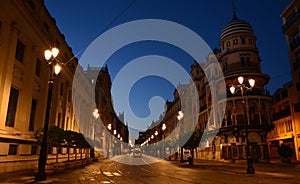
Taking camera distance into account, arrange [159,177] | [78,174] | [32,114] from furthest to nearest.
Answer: [32,114] → [78,174] → [159,177]

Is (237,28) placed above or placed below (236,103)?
above

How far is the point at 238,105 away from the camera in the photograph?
39781mm

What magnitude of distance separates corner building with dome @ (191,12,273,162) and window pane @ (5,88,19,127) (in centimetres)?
2605

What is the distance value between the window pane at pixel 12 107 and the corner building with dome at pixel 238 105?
85.5ft

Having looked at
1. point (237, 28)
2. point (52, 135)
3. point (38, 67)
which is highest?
point (237, 28)

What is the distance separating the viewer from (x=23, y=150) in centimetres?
2016

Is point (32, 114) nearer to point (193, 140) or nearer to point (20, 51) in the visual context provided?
point (20, 51)

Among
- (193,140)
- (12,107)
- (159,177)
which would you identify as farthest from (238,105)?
(12,107)

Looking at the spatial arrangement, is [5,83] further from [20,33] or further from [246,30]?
[246,30]

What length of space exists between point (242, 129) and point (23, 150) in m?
30.4

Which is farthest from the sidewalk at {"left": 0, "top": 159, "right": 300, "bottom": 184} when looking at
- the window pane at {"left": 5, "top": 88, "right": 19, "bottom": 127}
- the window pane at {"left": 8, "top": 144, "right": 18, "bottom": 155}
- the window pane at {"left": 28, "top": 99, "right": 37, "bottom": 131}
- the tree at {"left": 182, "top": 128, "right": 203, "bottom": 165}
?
the tree at {"left": 182, "top": 128, "right": 203, "bottom": 165}

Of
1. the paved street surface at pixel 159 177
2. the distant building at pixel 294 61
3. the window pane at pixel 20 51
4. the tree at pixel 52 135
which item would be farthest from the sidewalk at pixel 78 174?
the distant building at pixel 294 61

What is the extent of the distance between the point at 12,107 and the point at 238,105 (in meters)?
31.4

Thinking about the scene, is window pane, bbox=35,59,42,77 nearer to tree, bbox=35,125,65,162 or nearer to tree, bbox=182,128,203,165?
tree, bbox=35,125,65,162
